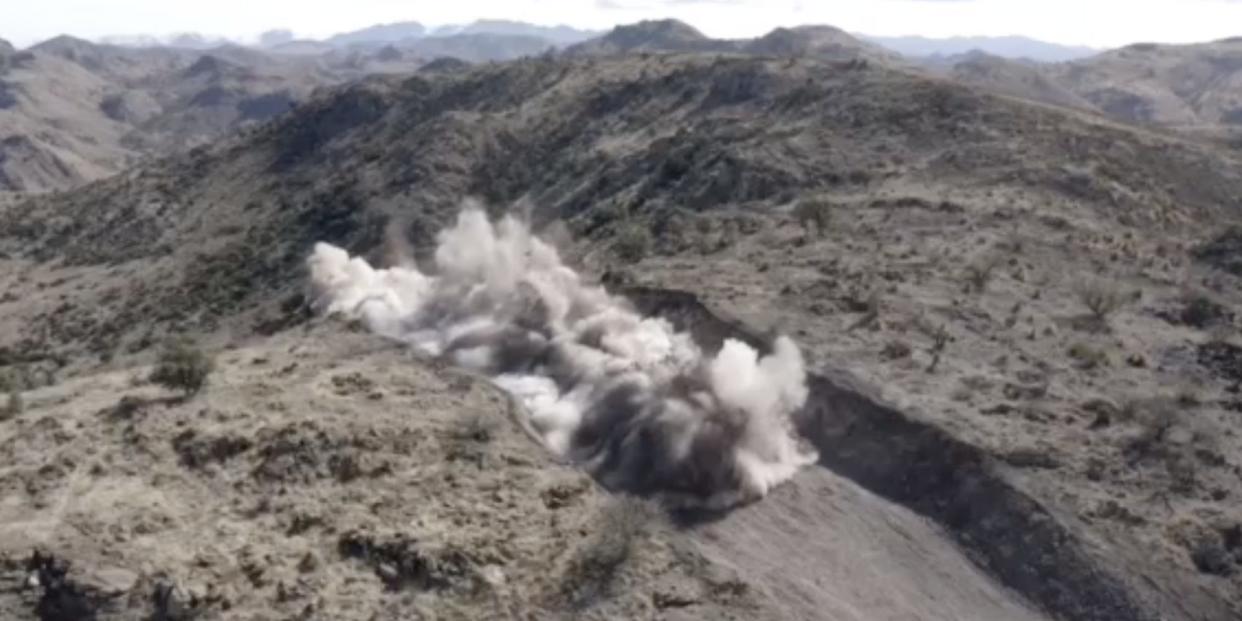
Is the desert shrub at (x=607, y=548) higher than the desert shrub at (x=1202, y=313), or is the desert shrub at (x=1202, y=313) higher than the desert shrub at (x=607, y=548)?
the desert shrub at (x=1202, y=313)

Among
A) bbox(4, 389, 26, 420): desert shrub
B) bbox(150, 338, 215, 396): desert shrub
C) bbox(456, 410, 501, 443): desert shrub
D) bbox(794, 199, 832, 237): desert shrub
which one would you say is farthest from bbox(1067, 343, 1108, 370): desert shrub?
bbox(4, 389, 26, 420): desert shrub

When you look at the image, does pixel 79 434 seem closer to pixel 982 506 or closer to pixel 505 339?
pixel 505 339

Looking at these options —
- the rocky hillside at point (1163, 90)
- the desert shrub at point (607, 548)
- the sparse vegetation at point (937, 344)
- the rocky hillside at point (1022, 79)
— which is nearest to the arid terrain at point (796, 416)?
the desert shrub at point (607, 548)

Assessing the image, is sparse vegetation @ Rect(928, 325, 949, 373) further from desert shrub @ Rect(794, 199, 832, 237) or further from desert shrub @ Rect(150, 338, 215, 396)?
desert shrub @ Rect(150, 338, 215, 396)

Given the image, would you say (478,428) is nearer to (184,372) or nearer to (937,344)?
(184,372)

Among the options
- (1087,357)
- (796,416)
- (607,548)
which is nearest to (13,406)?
(607,548)

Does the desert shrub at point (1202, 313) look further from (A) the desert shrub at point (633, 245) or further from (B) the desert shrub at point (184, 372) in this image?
(B) the desert shrub at point (184, 372)
